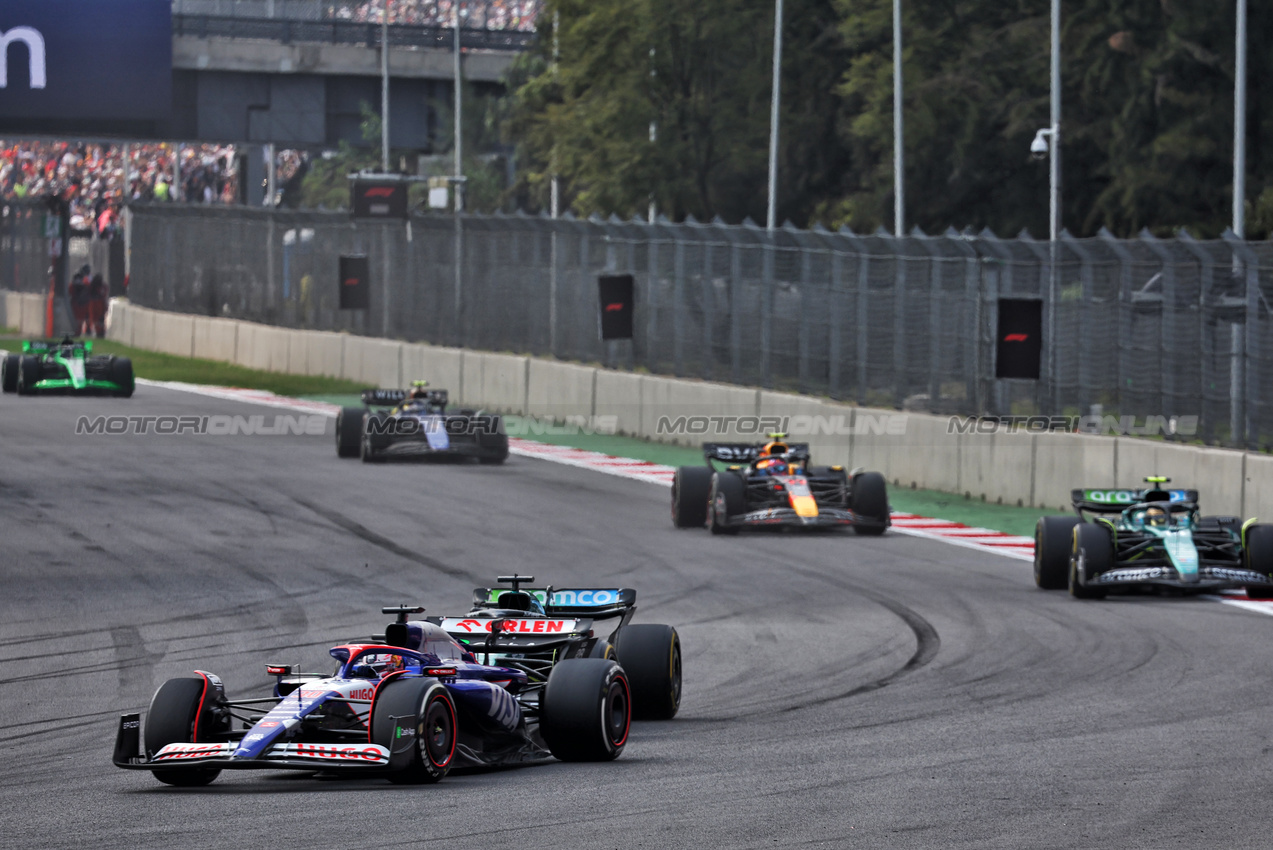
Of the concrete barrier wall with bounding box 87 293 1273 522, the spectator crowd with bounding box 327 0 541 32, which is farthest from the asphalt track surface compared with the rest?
the spectator crowd with bounding box 327 0 541 32

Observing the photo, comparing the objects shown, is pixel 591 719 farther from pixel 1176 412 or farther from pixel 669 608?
pixel 1176 412

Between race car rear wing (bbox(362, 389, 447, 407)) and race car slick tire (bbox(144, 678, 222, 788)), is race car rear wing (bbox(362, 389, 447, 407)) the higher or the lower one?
the higher one

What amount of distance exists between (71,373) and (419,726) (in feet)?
85.2

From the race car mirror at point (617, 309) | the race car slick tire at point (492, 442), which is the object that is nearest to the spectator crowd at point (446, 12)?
the race car mirror at point (617, 309)

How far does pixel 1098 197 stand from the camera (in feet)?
138

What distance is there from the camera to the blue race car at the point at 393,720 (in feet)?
27.7

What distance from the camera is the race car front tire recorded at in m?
33.2

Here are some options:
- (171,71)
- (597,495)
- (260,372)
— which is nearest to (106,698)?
(597,495)

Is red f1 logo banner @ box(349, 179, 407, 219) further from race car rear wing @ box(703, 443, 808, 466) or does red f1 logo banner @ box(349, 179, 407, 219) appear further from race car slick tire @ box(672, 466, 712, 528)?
race car slick tire @ box(672, 466, 712, 528)

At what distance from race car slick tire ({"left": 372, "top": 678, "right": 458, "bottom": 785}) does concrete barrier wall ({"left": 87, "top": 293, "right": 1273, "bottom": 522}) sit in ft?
36.6

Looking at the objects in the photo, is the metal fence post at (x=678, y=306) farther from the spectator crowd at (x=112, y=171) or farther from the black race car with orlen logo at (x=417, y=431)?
the spectator crowd at (x=112, y=171)

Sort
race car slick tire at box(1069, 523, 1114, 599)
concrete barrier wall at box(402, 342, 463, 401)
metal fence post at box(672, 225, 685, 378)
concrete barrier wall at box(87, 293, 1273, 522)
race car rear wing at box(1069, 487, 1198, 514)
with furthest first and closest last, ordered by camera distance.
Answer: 1. concrete barrier wall at box(402, 342, 463, 401)
2. metal fence post at box(672, 225, 685, 378)
3. concrete barrier wall at box(87, 293, 1273, 522)
4. race car rear wing at box(1069, 487, 1198, 514)
5. race car slick tire at box(1069, 523, 1114, 599)

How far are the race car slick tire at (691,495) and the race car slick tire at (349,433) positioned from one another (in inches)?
254

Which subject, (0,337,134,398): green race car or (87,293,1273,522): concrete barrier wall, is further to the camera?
(0,337,134,398): green race car
